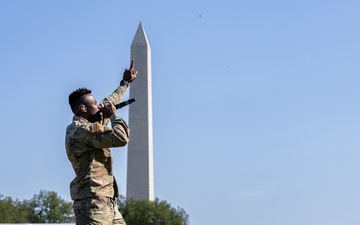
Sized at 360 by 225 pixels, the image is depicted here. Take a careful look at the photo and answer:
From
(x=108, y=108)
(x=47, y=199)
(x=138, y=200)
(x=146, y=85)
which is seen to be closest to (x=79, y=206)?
(x=108, y=108)

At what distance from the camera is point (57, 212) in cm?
7844

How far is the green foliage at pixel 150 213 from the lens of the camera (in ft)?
233

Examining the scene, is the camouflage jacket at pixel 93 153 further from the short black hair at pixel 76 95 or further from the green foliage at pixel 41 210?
the green foliage at pixel 41 210

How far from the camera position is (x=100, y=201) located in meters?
7.71

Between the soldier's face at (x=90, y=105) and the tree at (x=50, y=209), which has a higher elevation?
the tree at (x=50, y=209)

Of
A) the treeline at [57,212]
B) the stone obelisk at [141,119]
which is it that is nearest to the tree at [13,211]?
the treeline at [57,212]

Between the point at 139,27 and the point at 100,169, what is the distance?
6252 cm

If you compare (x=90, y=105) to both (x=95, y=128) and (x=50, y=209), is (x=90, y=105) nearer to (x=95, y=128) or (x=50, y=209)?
(x=95, y=128)

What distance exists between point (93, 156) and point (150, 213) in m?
65.8

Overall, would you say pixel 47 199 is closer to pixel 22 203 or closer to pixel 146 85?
pixel 22 203

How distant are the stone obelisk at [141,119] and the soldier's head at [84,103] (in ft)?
180

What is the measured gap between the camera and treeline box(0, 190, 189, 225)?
73.8m

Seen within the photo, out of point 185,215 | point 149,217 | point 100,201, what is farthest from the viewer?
point 185,215

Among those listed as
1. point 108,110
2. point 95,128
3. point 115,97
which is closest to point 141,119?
point 115,97
